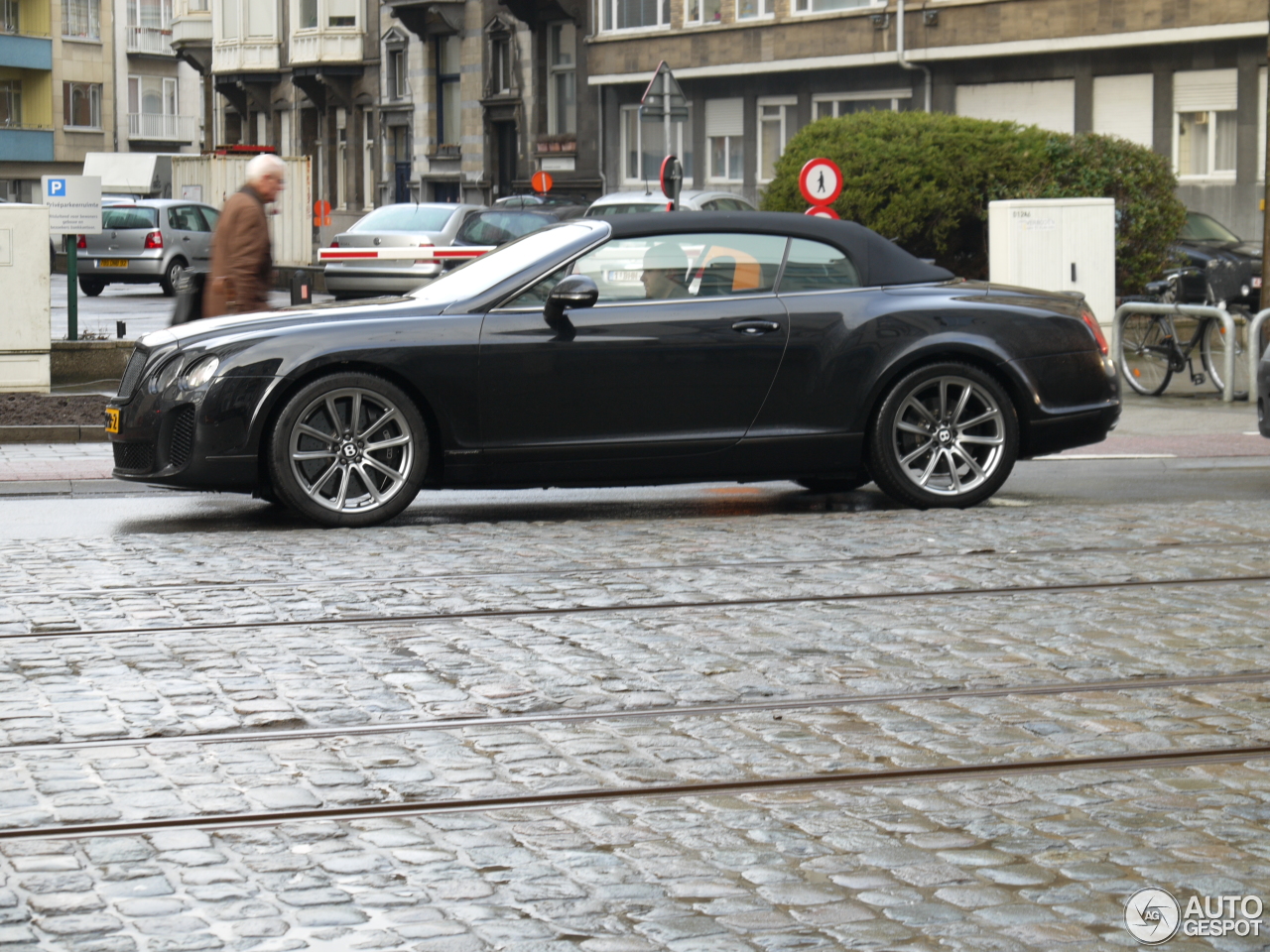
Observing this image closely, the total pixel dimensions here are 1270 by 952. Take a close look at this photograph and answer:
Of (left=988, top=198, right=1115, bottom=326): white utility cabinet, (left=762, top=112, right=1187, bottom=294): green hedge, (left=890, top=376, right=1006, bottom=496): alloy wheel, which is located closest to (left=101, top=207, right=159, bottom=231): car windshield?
(left=762, top=112, right=1187, bottom=294): green hedge

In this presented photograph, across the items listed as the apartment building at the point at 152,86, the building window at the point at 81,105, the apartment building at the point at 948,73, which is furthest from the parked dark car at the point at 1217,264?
the apartment building at the point at 152,86

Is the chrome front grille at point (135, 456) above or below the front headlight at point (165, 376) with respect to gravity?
below

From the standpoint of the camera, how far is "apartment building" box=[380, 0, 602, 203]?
50.5 metres

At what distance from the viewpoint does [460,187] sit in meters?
54.8

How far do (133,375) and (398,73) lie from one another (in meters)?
49.7

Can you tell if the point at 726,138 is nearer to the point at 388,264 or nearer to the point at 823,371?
the point at 388,264

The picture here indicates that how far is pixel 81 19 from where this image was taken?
76.1 metres

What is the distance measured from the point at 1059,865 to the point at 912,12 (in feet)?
122

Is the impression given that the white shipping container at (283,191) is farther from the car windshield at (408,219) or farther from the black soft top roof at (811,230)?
the black soft top roof at (811,230)

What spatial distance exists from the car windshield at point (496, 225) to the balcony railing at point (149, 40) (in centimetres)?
5347

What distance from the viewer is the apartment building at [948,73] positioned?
117ft

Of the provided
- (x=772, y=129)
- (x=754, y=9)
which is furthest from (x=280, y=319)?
(x=772, y=129)

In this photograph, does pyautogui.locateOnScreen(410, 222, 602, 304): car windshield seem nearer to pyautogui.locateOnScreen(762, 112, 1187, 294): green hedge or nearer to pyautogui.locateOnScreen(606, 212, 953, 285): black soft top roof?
pyautogui.locateOnScreen(606, 212, 953, 285): black soft top roof

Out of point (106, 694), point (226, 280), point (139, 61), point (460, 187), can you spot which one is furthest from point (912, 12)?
point (139, 61)
